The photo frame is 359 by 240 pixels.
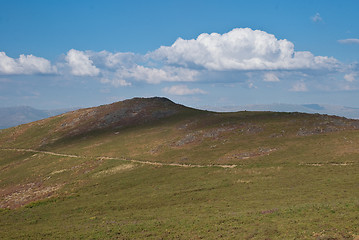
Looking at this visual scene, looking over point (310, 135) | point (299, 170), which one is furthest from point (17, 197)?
point (310, 135)

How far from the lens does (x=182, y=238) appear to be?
34.7 m

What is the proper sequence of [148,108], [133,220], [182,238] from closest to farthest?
[182,238] → [133,220] → [148,108]

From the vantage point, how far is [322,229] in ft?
101

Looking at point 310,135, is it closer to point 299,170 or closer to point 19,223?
point 299,170

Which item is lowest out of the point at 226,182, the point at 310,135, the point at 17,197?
the point at 17,197

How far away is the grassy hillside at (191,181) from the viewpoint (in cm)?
3778

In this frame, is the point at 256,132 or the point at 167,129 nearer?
the point at 256,132

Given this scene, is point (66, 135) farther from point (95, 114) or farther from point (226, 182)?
point (226, 182)

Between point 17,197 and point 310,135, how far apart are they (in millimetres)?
77458

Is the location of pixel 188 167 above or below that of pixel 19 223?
above

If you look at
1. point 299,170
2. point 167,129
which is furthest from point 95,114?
point 299,170

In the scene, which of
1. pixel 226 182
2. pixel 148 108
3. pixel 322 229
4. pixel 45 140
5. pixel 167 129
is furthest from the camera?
pixel 148 108

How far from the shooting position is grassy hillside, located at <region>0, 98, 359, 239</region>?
124 ft

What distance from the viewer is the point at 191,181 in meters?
64.2
